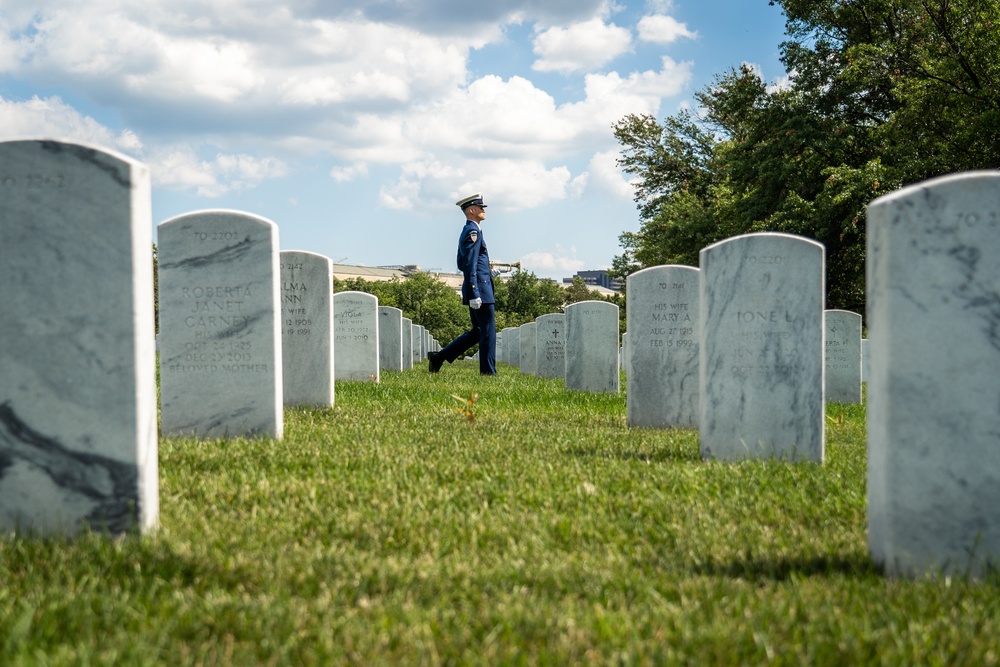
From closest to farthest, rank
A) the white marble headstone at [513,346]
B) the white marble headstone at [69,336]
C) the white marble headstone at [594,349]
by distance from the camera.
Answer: the white marble headstone at [69,336] → the white marble headstone at [594,349] → the white marble headstone at [513,346]

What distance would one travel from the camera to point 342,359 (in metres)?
14.1

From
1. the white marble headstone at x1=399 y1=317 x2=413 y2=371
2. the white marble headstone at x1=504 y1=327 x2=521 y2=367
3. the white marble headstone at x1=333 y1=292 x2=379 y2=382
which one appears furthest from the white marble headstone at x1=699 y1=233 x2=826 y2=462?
the white marble headstone at x1=504 y1=327 x2=521 y2=367

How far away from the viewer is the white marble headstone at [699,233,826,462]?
20.2 feet

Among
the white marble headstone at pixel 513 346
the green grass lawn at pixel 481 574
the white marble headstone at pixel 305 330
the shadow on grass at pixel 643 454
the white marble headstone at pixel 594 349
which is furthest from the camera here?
the white marble headstone at pixel 513 346

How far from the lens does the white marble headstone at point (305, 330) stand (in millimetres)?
8641

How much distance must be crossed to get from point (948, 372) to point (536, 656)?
1953 millimetres

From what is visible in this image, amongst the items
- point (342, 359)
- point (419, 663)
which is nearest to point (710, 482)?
point (419, 663)

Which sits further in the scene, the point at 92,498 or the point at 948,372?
the point at 92,498

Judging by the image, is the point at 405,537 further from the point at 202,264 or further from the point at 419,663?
the point at 202,264

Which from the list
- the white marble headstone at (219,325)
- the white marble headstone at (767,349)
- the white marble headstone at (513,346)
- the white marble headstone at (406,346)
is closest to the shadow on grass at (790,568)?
the white marble headstone at (767,349)

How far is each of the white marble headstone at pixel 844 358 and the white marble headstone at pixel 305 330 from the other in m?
7.62

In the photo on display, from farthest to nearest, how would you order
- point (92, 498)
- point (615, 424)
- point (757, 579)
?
point (615, 424) < point (92, 498) < point (757, 579)

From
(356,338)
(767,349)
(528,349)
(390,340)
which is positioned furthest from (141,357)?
(528,349)

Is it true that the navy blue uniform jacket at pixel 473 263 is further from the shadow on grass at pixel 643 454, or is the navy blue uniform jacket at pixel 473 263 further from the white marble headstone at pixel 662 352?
the shadow on grass at pixel 643 454
